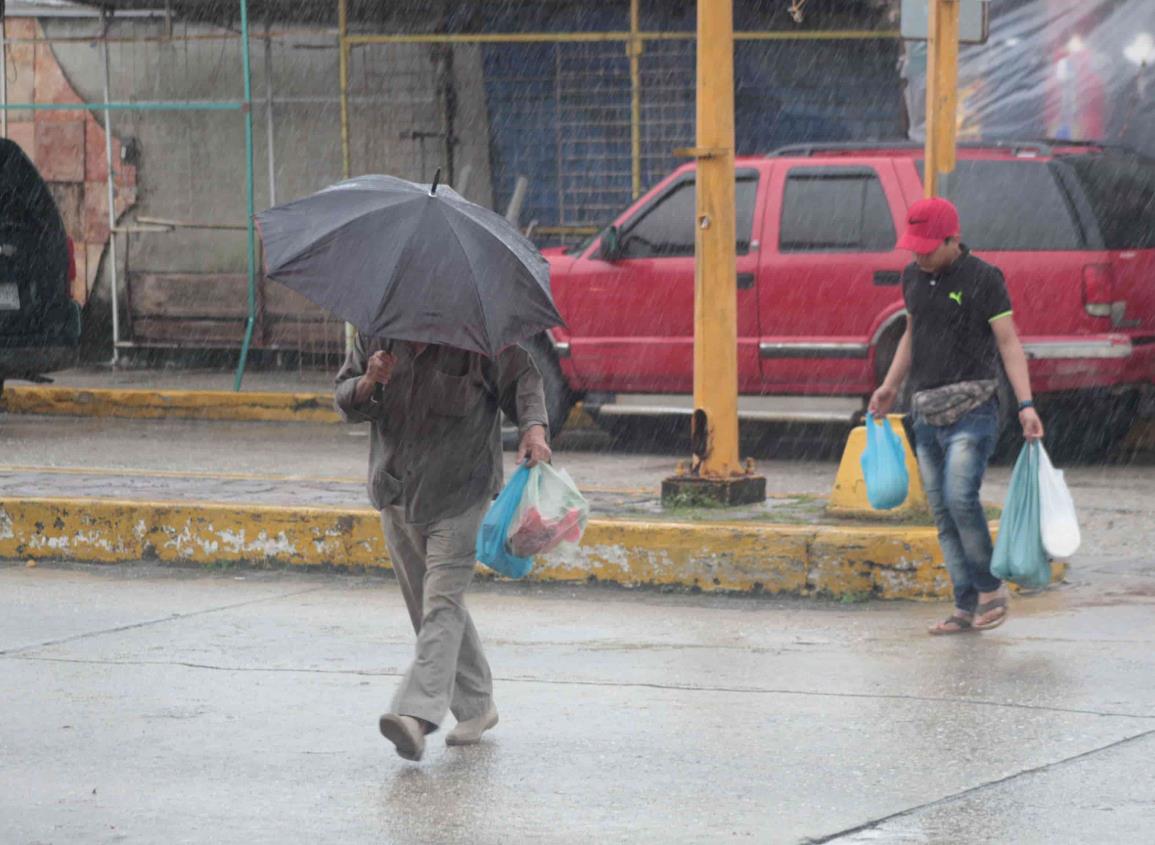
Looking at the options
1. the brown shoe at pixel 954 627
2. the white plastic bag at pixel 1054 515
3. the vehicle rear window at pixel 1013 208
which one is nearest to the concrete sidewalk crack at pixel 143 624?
the brown shoe at pixel 954 627

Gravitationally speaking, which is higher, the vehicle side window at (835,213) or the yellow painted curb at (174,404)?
the vehicle side window at (835,213)

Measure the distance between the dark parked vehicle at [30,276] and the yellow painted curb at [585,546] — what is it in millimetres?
4348

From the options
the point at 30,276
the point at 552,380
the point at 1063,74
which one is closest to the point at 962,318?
the point at 552,380

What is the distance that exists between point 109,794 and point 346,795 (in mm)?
632

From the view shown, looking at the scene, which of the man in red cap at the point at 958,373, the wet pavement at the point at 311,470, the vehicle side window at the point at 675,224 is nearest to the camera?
the man in red cap at the point at 958,373

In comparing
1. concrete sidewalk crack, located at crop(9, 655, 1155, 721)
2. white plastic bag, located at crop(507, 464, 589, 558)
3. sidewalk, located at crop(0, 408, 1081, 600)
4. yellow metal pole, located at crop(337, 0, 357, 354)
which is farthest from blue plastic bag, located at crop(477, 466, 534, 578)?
yellow metal pole, located at crop(337, 0, 357, 354)

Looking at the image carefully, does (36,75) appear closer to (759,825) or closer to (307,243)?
(307,243)

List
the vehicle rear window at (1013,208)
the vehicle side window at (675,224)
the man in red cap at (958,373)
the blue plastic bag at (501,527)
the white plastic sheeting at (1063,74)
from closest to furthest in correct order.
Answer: the blue plastic bag at (501,527) → the man in red cap at (958,373) → the vehicle rear window at (1013,208) → the vehicle side window at (675,224) → the white plastic sheeting at (1063,74)

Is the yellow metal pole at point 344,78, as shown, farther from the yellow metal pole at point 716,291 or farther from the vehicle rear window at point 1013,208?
the yellow metal pole at point 716,291

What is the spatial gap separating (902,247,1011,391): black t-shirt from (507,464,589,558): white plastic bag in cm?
208

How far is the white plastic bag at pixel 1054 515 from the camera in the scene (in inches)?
299

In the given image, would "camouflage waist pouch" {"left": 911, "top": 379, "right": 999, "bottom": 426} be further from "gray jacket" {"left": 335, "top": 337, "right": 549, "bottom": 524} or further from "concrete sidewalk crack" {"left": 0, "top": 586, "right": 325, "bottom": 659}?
"concrete sidewalk crack" {"left": 0, "top": 586, "right": 325, "bottom": 659}

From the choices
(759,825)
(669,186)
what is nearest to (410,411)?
(759,825)

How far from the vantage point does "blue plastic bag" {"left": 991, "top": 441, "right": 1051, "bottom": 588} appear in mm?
7660
